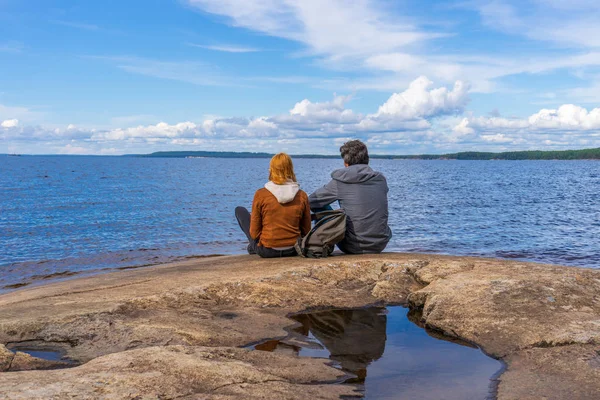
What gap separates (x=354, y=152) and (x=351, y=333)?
13.8 feet

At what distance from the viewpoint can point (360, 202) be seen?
9.80 m

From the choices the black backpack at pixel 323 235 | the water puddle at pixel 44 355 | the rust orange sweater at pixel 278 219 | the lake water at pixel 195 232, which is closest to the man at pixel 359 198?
the black backpack at pixel 323 235

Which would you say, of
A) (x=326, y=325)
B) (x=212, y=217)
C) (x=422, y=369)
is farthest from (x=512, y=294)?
(x=212, y=217)

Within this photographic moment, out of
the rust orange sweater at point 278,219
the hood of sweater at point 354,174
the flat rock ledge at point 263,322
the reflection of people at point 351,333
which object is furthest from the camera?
the hood of sweater at point 354,174

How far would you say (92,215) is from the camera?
103 feet

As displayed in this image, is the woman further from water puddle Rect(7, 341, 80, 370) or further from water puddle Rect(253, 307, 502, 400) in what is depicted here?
water puddle Rect(7, 341, 80, 370)

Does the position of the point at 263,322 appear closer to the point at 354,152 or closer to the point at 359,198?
the point at 359,198

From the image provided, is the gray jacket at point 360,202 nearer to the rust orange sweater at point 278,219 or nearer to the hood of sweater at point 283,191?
the rust orange sweater at point 278,219

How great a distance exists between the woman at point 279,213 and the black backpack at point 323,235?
0.25 meters

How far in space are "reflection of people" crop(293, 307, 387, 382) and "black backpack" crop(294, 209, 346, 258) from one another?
2.07m

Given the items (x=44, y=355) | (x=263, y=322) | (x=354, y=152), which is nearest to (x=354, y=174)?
(x=354, y=152)

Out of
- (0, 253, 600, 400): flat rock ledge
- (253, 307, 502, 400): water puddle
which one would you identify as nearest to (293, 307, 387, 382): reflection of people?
(253, 307, 502, 400): water puddle

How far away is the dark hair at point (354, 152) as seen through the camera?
9906 millimetres

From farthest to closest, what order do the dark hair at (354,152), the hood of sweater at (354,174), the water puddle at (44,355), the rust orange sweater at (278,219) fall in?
the dark hair at (354,152) < the hood of sweater at (354,174) < the rust orange sweater at (278,219) < the water puddle at (44,355)
